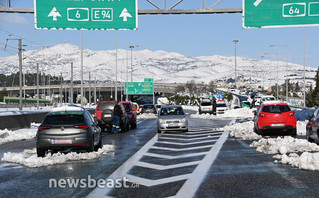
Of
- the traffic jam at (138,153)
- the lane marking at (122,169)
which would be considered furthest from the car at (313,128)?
the lane marking at (122,169)

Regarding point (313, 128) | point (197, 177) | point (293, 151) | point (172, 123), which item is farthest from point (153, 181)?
point (172, 123)

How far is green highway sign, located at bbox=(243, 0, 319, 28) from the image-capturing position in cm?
2064

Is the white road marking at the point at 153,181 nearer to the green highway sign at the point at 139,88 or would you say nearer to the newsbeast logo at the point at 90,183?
the newsbeast logo at the point at 90,183

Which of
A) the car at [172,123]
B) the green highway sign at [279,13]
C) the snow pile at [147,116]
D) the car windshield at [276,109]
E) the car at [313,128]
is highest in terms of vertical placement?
the green highway sign at [279,13]

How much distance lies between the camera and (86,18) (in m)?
21.3

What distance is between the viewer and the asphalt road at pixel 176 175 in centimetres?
827

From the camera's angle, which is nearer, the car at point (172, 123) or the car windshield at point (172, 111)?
the car at point (172, 123)

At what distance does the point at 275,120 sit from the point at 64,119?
10.9m

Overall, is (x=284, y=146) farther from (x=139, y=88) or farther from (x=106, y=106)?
(x=139, y=88)

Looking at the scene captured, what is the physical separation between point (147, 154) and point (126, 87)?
7199cm

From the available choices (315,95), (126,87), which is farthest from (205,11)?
(315,95)

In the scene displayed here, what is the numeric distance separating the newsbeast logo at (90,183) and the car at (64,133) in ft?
13.1

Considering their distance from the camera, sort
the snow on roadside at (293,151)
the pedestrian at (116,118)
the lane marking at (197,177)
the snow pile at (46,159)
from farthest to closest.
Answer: the pedestrian at (116,118), the snow pile at (46,159), the snow on roadside at (293,151), the lane marking at (197,177)

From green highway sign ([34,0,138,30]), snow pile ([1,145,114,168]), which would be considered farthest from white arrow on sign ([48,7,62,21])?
snow pile ([1,145,114,168])
